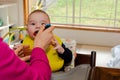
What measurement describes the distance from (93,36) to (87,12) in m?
0.38

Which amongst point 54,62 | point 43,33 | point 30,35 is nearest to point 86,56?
point 54,62

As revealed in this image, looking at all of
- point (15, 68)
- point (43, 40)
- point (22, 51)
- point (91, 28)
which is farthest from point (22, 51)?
point (91, 28)

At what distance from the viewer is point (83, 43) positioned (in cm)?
296

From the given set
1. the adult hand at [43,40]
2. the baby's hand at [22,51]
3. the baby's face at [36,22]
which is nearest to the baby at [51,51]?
the baby's face at [36,22]

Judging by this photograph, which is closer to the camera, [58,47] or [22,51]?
[22,51]

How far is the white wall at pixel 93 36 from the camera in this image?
282 cm

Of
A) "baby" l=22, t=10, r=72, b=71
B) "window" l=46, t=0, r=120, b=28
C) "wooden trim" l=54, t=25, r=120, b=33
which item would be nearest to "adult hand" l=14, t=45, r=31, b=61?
"baby" l=22, t=10, r=72, b=71

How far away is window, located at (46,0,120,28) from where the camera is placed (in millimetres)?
2836

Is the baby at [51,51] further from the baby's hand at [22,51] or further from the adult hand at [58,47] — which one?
the baby's hand at [22,51]

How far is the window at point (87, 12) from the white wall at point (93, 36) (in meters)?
0.15

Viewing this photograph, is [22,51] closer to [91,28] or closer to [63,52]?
[63,52]

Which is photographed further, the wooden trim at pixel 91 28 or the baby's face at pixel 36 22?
the wooden trim at pixel 91 28

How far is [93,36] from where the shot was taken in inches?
114

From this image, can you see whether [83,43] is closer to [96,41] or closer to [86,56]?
[96,41]
